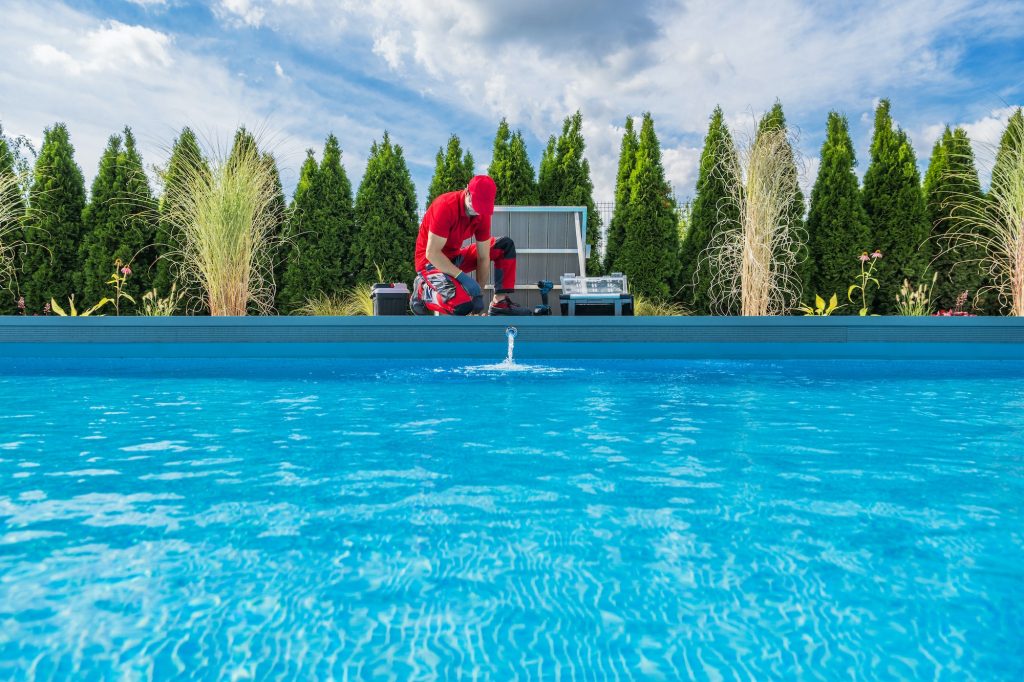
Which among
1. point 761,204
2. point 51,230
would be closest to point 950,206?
point 761,204

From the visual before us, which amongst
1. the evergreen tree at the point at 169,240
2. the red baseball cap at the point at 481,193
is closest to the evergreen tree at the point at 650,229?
the red baseball cap at the point at 481,193

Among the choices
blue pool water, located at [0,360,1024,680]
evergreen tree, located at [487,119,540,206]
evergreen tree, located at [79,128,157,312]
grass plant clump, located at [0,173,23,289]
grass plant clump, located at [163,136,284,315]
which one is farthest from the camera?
evergreen tree, located at [487,119,540,206]

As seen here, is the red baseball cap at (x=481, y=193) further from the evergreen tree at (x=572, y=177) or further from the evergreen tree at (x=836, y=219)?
the evergreen tree at (x=836, y=219)

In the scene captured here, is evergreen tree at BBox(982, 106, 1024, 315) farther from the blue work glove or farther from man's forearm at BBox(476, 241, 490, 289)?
the blue work glove

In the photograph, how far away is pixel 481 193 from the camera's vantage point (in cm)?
539

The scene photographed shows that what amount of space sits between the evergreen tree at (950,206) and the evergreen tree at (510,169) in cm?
496

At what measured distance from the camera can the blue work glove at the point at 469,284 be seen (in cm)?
576

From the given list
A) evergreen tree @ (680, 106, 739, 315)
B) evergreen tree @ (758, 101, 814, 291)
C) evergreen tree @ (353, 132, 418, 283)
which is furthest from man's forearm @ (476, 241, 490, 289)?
evergreen tree @ (758, 101, 814, 291)

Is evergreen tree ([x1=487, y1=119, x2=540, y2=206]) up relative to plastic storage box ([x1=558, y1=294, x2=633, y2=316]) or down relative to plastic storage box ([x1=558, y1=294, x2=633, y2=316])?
up

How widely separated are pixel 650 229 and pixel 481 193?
3.83 meters

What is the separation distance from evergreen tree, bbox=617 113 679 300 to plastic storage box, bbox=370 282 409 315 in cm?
323

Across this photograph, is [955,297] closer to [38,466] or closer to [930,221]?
[930,221]

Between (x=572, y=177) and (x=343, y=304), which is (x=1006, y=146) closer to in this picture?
(x=572, y=177)

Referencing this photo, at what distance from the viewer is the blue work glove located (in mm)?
5758
